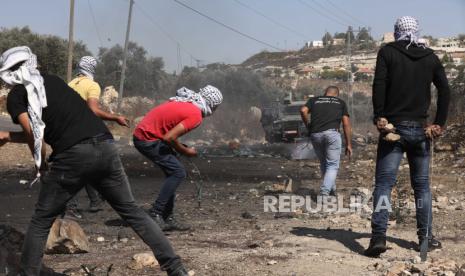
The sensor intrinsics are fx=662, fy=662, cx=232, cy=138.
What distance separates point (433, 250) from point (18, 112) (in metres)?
3.44

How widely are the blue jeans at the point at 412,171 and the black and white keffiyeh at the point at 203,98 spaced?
5.68 ft

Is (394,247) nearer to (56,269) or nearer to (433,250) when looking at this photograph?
(433,250)

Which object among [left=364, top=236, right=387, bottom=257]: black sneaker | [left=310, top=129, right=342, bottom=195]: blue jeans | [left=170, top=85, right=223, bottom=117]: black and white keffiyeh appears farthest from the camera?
[left=310, top=129, right=342, bottom=195]: blue jeans

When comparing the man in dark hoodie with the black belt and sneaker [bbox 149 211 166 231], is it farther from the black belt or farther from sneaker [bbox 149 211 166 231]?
the black belt

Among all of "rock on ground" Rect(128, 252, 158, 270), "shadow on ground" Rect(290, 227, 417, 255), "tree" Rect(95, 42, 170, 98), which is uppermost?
"tree" Rect(95, 42, 170, 98)

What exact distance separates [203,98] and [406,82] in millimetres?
1974

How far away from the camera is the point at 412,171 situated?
5.41 metres

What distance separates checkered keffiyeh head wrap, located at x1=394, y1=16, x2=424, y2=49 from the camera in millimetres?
5191

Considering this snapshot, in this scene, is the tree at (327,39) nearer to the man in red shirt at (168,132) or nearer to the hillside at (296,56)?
the hillside at (296,56)

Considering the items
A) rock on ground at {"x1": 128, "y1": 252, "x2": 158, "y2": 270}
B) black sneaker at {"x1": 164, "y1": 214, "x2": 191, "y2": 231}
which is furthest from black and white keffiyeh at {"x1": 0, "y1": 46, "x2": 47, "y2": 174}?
black sneaker at {"x1": 164, "y1": 214, "x2": 191, "y2": 231}

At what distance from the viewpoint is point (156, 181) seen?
36.7ft

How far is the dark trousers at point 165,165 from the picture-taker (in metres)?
6.35

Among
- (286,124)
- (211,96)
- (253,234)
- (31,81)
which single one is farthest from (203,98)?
(286,124)

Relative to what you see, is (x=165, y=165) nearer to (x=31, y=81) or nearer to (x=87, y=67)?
(x=87, y=67)
